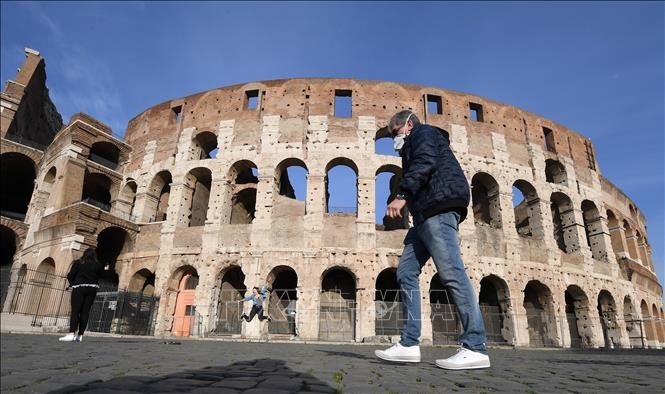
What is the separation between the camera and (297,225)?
1667 cm

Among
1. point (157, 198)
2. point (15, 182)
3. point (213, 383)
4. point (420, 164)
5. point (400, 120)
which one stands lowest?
point (213, 383)

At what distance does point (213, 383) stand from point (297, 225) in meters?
14.3

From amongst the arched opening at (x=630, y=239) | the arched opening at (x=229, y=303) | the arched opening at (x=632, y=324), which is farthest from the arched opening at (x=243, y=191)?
the arched opening at (x=630, y=239)

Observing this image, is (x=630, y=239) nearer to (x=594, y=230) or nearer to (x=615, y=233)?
(x=615, y=233)

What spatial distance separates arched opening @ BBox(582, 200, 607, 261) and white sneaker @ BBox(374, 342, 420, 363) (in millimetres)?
21183

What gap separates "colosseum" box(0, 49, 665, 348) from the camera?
1611cm

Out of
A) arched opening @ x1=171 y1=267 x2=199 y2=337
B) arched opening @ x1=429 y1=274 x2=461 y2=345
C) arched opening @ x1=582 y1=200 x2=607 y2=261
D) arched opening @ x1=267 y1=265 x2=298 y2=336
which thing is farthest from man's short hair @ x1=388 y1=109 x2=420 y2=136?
arched opening @ x1=582 y1=200 x2=607 y2=261

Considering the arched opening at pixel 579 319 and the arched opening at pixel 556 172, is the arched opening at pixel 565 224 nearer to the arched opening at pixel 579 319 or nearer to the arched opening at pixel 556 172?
the arched opening at pixel 556 172

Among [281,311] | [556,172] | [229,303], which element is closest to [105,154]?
[229,303]

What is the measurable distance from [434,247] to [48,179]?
22010 millimetres

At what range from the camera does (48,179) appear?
65.0 ft

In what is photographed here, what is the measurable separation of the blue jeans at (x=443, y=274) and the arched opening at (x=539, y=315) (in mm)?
15932

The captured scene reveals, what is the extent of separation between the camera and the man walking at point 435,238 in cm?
340

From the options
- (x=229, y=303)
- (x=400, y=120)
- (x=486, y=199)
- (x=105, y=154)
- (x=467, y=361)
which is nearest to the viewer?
(x=467, y=361)
